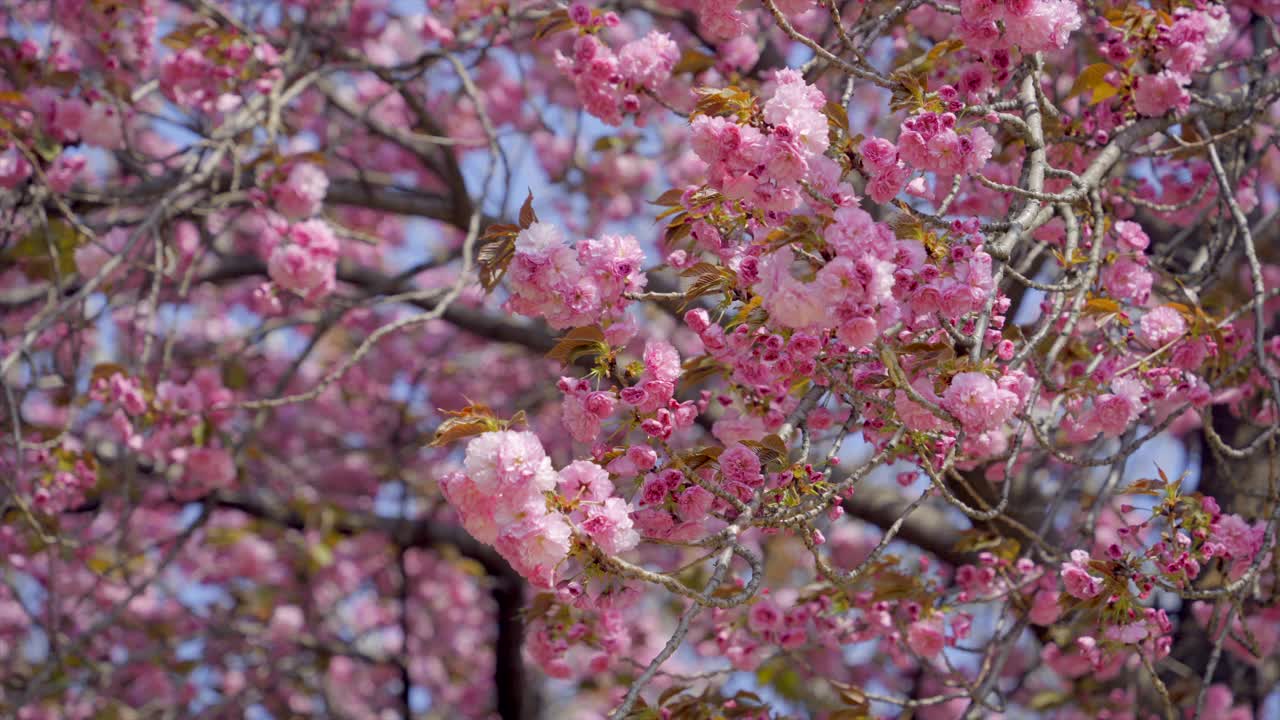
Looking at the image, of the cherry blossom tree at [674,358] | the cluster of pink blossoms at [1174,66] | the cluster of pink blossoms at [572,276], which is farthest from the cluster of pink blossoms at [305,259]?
the cluster of pink blossoms at [1174,66]

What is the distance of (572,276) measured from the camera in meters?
1.76

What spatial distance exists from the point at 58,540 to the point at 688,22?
2384 millimetres

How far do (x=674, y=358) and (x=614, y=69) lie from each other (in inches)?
38.6

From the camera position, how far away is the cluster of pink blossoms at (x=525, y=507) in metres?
1.56

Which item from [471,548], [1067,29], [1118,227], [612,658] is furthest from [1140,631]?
[471,548]

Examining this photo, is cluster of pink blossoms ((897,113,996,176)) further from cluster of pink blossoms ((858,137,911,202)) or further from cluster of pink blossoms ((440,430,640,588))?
cluster of pink blossoms ((440,430,640,588))

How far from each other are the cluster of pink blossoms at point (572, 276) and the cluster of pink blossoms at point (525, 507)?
252 mm

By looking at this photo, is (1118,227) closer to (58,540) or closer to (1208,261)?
(1208,261)

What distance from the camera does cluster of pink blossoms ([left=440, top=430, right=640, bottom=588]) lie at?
156 cm

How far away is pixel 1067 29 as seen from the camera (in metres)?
1.84

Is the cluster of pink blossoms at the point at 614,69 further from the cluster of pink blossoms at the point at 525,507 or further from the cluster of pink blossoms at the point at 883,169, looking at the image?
the cluster of pink blossoms at the point at 525,507

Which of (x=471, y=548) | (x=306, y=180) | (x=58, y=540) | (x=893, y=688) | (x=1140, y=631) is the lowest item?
(x=893, y=688)

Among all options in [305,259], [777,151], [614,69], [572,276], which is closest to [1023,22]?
[777,151]

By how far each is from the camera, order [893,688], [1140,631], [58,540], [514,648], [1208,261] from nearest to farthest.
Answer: [1140,631]
[1208,261]
[58,540]
[514,648]
[893,688]
